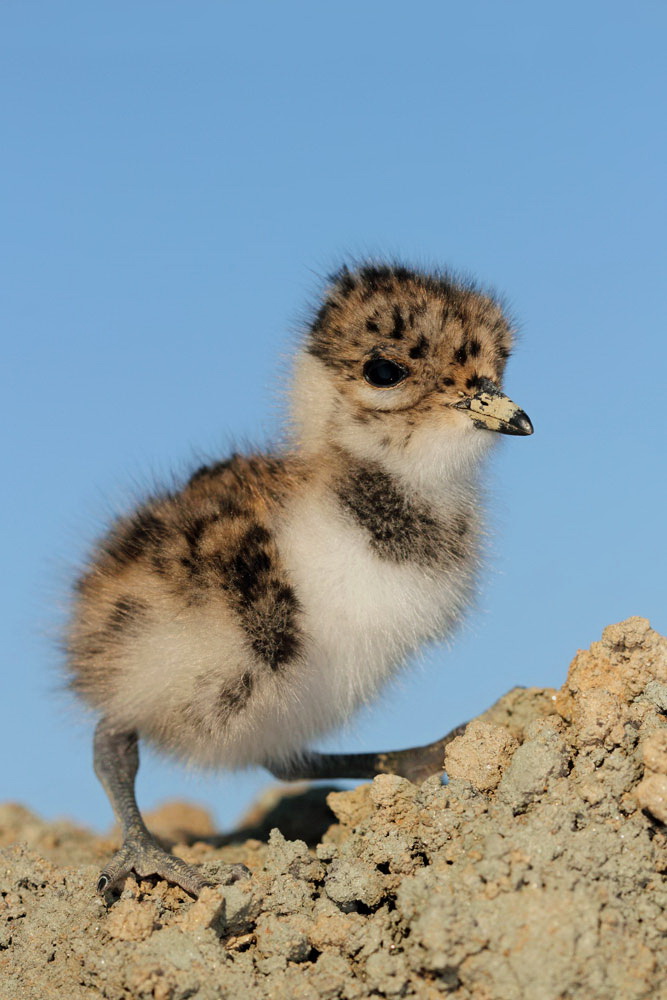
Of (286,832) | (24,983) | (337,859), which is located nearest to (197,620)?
(337,859)

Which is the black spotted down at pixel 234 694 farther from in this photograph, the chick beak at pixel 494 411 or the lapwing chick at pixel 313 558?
the chick beak at pixel 494 411

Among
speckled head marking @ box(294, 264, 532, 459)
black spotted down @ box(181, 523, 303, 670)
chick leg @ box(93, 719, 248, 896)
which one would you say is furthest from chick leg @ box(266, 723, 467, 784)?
speckled head marking @ box(294, 264, 532, 459)

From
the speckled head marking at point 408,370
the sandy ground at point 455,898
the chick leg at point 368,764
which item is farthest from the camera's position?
the chick leg at point 368,764

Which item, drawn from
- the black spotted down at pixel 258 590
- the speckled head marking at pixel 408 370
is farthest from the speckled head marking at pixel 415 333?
the black spotted down at pixel 258 590

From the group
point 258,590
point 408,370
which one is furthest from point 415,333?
point 258,590

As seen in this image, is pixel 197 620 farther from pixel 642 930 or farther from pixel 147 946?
pixel 642 930

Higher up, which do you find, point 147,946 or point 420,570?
point 420,570

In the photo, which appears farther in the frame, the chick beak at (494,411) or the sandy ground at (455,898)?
the chick beak at (494,411)
